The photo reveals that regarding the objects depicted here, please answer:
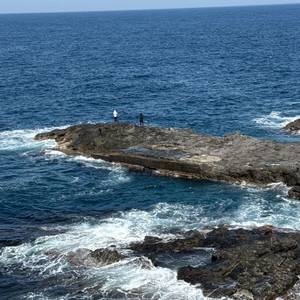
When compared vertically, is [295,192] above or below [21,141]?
below

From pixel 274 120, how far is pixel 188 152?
24207mm

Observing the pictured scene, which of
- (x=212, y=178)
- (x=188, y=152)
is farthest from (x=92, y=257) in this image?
(x=188, y=152)

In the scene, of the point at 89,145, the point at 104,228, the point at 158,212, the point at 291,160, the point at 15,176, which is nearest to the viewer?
the point at 104,228

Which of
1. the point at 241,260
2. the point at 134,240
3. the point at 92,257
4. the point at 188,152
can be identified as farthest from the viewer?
the point at 188,152

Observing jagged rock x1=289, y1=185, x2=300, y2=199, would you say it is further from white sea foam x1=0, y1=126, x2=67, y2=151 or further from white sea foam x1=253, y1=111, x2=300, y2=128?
white sea foam x1=0, y1=126, x2=67, y2=151

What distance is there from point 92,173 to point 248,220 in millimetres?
18719

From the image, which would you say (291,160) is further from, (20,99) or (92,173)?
(20,99)

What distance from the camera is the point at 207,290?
33719 millimetres

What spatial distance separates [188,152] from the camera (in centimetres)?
5669

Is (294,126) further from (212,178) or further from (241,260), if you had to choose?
(241,260)

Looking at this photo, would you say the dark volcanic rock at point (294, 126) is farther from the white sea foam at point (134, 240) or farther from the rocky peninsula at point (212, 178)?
the white sea foam at point (134, 240)

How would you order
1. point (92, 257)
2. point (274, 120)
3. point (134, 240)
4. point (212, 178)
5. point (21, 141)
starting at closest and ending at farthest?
point (92, 257), point (134, 240), point (212, 178), point (21, 141), point (274, 120)

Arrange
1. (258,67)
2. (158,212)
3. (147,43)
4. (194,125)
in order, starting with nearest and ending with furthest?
(158,212) < (194,125) < (258,67) < (147,43)

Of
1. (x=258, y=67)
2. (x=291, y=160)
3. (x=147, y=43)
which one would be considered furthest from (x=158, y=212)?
(x=147, y=43)
